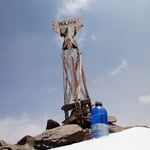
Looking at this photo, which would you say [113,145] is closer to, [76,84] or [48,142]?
[48,142]

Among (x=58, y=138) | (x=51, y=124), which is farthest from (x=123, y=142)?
(x=51, y=124)

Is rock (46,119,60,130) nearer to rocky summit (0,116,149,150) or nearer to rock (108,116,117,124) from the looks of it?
rock (108,116,117,124)

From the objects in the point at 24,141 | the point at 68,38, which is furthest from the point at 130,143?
the point at 68,38

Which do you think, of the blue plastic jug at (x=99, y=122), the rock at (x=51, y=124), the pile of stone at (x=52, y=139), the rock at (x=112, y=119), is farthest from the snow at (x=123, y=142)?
the rock at (x=112, y=119)

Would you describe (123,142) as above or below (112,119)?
below

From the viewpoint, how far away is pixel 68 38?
557 inches

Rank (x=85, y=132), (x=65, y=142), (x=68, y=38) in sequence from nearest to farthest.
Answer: (x=65, y=142) → (x=85, y=132) → (x=68, y=38)

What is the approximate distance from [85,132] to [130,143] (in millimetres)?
7846

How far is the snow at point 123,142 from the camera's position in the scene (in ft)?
5.72

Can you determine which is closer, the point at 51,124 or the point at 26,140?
the point at 26,140

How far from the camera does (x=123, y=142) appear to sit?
1.80 metres

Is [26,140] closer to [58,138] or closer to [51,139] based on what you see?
[51,139]

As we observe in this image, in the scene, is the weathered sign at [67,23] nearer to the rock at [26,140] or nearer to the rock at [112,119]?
the rock at [112,119]

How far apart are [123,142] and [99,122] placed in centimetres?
51
